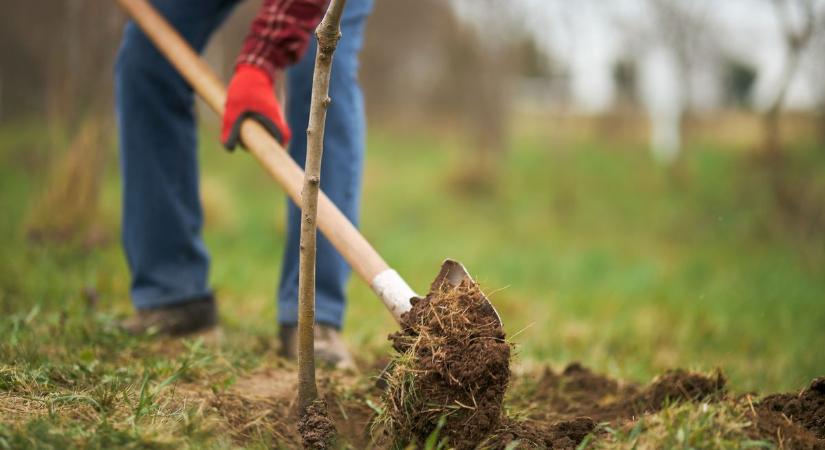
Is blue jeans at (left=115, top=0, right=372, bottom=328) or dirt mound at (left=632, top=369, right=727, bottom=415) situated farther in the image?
blue jeans at (left=115, top=0, right=372, bottom=328)

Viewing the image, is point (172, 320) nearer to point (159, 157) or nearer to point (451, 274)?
point (159, 157)

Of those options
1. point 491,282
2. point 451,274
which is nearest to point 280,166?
point 451,274

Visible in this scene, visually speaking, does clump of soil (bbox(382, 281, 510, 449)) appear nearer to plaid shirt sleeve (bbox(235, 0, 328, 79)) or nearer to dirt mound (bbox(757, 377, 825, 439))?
dirt mound (bbox(757, 377, 825, 439))

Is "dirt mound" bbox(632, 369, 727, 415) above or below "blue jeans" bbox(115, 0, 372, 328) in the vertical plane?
below

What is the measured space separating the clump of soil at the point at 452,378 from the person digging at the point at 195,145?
0.66 metres

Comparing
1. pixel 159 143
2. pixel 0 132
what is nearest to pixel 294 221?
pixel 159 143

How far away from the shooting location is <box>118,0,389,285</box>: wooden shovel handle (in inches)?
69.2

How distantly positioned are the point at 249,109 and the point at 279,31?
0.26 metres

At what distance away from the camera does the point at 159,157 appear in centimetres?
243

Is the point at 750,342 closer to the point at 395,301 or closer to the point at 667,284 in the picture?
the point at 667,284

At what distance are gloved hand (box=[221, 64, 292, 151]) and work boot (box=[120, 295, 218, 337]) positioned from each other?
2.24 ft

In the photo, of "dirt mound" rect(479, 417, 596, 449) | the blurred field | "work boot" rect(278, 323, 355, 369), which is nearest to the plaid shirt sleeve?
"work boot" rect(278, 323, 355, 369)

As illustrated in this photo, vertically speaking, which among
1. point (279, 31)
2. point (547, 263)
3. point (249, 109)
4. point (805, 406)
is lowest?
point (547, 263)

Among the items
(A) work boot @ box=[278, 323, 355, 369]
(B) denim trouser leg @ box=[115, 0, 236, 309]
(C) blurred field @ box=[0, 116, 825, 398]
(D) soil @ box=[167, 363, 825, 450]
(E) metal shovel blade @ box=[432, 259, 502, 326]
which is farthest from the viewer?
(C) blurred field @ box=[0, 116, 825, 398]
